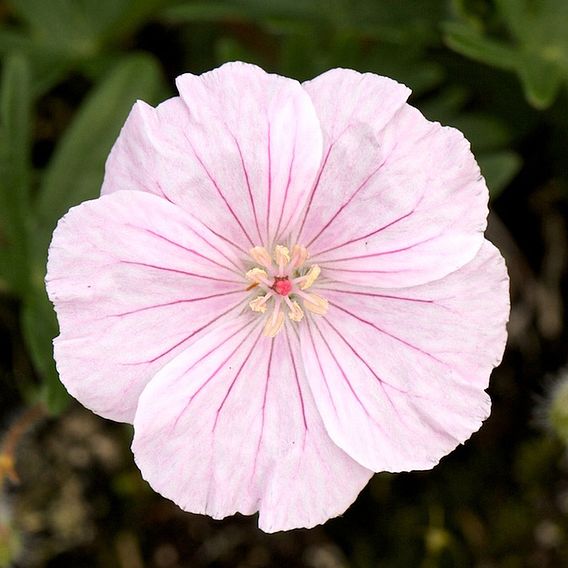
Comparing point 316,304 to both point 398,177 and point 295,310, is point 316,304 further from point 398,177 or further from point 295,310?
point 398,177

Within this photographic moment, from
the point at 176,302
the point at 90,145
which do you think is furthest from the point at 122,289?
the point at 90,145

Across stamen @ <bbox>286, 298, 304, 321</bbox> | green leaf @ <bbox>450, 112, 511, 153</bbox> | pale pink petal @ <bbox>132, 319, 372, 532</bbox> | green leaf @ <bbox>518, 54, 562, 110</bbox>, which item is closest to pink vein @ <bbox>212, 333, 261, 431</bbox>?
pale pink petal @ <bbox>132, 319, 372, 532</bbox>

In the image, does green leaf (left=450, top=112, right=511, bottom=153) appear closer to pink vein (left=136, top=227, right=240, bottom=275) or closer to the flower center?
the flower center

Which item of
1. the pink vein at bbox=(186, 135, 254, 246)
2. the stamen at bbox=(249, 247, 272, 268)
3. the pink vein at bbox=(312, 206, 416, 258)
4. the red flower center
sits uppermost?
the pink vein at bbox=(186, 135, 254, 246)

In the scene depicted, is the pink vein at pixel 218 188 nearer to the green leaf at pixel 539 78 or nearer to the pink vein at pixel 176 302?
the pink vein at pixel 176 302

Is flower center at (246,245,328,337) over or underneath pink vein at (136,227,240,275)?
underneath

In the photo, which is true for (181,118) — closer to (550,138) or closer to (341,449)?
(341,449)

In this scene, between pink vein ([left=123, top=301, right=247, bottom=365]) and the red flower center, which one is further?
the red flower center

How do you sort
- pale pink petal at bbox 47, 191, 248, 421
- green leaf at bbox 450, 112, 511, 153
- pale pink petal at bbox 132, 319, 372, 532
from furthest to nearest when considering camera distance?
green leaf at bbox 450, 112, 511, 153
pale pink petal at bbox 132, 319, 372, 532
pale pink petal at bbox 47, 191, 248, 421
